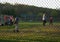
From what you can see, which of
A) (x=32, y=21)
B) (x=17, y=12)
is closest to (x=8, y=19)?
(x=32, y=21)

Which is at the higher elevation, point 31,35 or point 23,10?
point 23,10

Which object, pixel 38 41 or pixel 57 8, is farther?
pixel 38 41

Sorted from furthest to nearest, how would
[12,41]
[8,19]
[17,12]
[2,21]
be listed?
[8,19] → [2,21] → [17,12] → [12,41]

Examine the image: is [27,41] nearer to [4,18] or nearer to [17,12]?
[17,12]

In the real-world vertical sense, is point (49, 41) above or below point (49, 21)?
above

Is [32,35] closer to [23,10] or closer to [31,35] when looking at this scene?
[31,35]

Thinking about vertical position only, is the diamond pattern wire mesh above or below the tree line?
below

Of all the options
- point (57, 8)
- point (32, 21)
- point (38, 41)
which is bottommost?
point (32, 21)

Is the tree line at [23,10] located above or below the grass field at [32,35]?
above

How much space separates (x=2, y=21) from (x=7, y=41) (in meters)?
26.2

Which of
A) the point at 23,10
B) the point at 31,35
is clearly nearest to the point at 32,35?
the point at 31,35

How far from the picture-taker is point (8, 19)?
43625mm

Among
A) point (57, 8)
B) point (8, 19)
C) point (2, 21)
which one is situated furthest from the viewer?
point (8, 19)

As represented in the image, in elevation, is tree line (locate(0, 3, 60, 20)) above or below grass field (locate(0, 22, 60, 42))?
above
